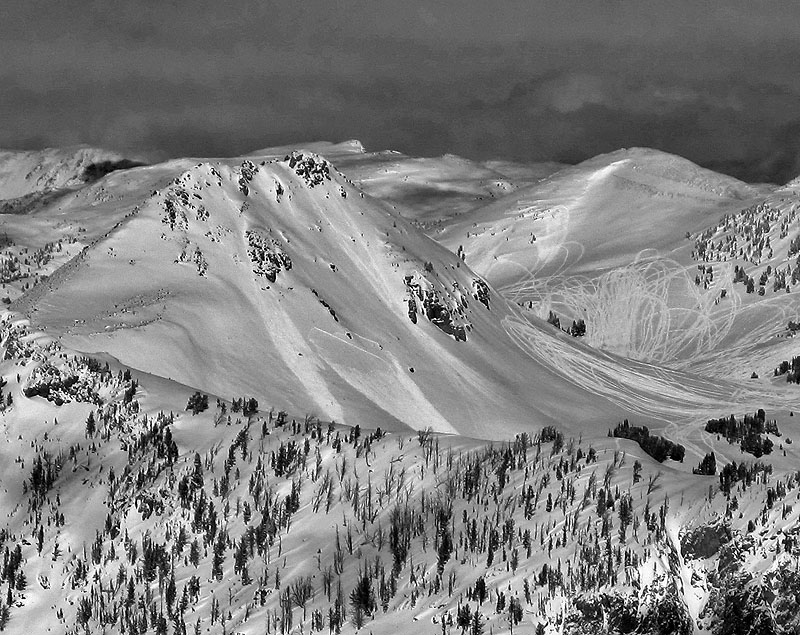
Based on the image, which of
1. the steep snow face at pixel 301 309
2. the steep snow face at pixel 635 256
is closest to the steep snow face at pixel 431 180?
the steep snow face at pixel 635 256

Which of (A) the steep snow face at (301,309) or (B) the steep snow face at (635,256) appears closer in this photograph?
(A) the steep snow face at (301,309)

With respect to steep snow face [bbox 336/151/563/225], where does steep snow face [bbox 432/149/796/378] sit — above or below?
below

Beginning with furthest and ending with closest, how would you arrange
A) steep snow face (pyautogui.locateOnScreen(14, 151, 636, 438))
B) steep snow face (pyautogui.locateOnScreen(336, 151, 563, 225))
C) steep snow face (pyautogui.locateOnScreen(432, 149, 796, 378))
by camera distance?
steep snow face (pyautogui.locateOnScreen(336, 151, 563, 225)), steep snow face (pyautogui.locateOnScreen(432, 149, 796, 378)), steep snow face (pyautogui.locateOnScreen(14, 151, 636, 438))

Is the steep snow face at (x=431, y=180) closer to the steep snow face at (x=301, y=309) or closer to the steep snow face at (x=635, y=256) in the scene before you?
the steep snow face at (x=635, y=256)

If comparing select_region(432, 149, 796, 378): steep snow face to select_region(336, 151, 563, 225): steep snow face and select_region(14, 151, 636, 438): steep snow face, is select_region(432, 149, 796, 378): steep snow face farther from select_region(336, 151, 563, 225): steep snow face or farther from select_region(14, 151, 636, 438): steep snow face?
select_region(336, 151, 563, 225): steep snow face

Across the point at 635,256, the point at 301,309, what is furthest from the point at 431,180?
the point at 301,309

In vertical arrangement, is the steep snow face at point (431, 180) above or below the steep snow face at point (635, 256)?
above

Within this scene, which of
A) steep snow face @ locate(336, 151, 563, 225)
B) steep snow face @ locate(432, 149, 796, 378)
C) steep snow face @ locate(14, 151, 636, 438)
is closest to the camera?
steep snow face @ locate(14, 151, 636, 438)

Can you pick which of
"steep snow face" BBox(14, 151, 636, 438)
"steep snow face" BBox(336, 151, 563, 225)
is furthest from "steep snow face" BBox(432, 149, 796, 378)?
"steep snow face" BBox(336, 151, 563, 225)

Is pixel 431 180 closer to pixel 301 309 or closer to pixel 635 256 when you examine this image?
pixel 635 256
